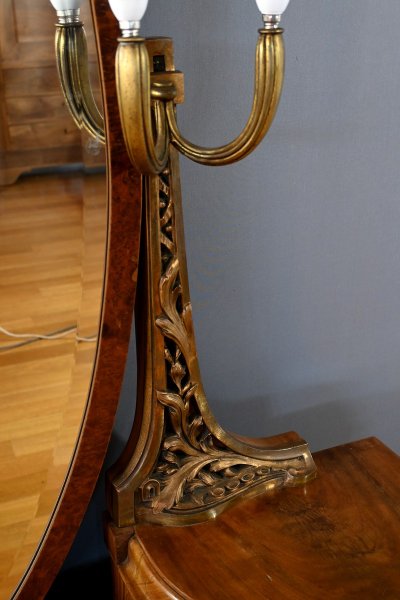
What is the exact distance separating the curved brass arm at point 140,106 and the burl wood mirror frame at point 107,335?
4 cm

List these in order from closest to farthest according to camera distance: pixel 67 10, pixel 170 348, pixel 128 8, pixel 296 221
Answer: pixel 128 8 < pixel 67 10 < pixel 170 348 < pixel 296 221

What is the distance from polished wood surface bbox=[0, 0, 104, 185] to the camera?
60 cm

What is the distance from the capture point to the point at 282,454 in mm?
832

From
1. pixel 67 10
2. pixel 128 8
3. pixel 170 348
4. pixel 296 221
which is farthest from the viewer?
pixel 296 221

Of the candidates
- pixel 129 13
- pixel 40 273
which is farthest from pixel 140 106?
pixel 40 273

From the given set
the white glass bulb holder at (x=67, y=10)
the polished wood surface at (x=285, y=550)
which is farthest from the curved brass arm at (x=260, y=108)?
the polished wood surface at (x=285, y=550)

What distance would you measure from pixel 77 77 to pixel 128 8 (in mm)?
129

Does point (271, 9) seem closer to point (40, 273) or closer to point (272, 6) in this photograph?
point (272, 6)

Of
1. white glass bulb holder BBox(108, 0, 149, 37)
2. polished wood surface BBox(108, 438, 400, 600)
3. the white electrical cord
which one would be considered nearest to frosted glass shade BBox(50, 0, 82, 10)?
white glass bulb holder BBox(108, 0, 149, 37)

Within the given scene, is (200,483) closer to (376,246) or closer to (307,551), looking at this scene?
(307,551)

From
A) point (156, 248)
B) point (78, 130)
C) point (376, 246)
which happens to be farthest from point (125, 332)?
point (376, 246)

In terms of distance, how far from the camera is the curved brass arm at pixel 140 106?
0.52 meters

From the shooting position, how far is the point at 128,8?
1.67ft

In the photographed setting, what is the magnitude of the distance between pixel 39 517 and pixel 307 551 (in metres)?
0.27
